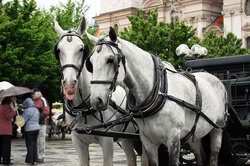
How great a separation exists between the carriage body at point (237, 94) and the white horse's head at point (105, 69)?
244 cm

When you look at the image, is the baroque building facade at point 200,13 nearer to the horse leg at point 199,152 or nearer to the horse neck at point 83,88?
the horse leg at point 199,152

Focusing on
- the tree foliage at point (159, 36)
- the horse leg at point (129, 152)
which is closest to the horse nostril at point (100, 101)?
the horse leg at point (129, 152)

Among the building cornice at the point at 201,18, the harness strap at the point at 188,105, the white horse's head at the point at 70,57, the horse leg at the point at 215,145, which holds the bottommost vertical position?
the horse leg at the point at 215,145

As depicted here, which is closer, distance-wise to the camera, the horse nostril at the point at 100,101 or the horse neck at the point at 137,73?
the horse nostril at the point at 100,101

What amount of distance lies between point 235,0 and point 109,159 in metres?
41.6

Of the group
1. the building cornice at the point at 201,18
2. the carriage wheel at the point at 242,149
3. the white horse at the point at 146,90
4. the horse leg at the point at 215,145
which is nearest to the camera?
the white horse at the point at 146,90

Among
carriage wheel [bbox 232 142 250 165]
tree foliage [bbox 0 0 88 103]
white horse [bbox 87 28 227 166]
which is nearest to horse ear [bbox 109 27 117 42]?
white horse [bbox 87 28 227 166]

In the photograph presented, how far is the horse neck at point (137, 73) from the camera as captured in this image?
14.5ft

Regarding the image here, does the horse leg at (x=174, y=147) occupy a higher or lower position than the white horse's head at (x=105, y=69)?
lower

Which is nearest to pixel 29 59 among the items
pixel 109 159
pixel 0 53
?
pixel 0 53

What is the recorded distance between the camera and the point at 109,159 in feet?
16.9

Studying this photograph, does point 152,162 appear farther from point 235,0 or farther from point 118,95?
point 235,0

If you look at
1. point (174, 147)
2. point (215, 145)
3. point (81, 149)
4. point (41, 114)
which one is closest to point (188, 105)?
point (174, 147)

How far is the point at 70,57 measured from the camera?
4840 millimetres
